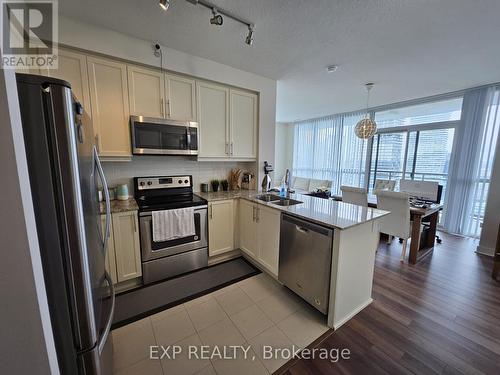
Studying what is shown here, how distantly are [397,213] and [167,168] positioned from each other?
3.19 metres

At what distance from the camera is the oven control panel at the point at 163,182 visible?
97.3 inches

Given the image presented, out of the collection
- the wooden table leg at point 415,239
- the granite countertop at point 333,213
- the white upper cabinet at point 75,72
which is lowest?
the wooden table leg at point 415,239

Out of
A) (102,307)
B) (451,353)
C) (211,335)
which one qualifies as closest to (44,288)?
(102,307)

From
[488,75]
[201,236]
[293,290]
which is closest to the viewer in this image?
[293,290]

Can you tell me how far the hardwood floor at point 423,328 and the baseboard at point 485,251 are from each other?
0.61m

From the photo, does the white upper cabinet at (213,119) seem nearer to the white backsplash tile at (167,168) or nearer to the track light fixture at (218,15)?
the white backsplash tile at (167,168)

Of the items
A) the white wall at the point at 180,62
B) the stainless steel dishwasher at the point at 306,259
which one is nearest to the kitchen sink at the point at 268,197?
the white wall at the point at 180,62

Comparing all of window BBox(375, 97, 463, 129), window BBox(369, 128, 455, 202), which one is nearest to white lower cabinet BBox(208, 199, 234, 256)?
window BBox(369, 128, 455, 202)

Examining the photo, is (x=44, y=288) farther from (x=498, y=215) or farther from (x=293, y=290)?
(x=498, y=215)

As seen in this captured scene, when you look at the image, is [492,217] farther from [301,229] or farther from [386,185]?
[301,229]

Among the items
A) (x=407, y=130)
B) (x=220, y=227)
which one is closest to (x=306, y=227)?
(x=220, y=227)

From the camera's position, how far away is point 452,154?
12.6 feet

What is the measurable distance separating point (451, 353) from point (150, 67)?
3.71 meters

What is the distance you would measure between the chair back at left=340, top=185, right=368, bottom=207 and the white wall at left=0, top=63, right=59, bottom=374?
3.35 meters
